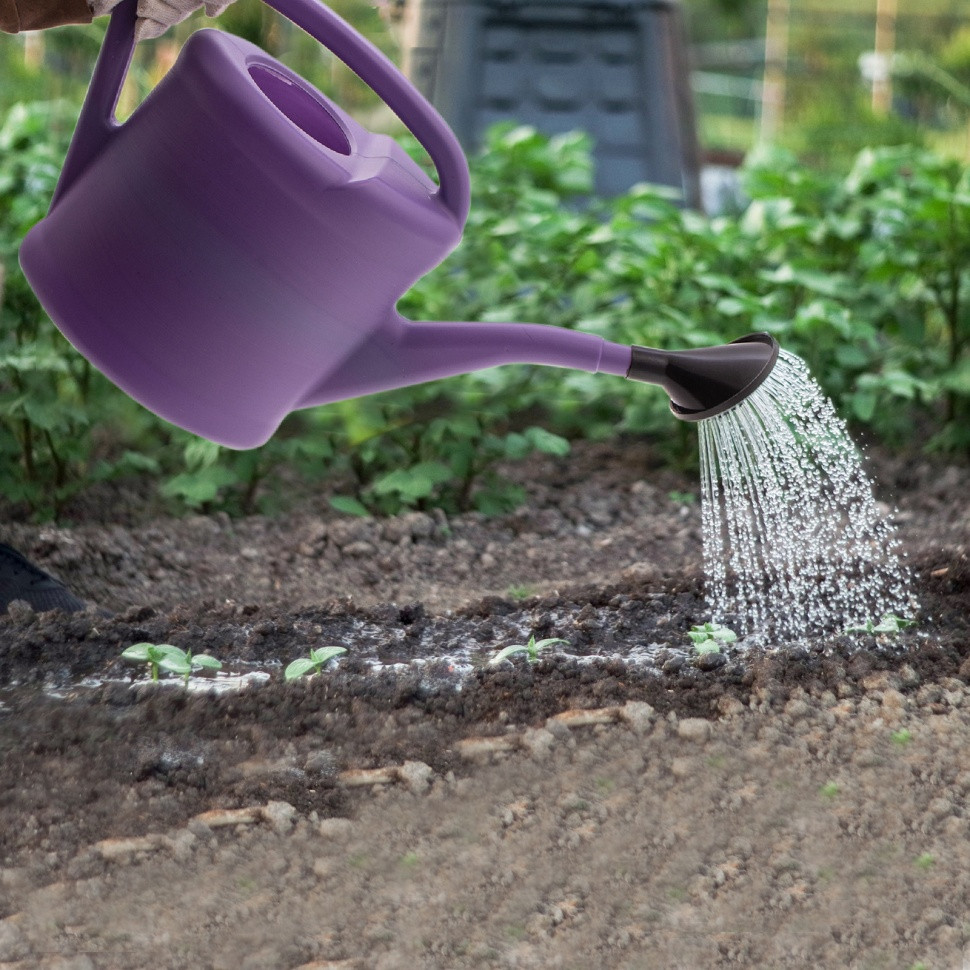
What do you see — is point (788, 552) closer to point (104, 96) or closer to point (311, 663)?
point (311, 663)

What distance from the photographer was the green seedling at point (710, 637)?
164 cm

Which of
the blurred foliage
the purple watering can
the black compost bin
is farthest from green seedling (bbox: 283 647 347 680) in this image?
the black compost bin

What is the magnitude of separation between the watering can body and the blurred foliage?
4.06 feet

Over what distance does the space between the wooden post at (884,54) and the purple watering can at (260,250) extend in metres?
8.09

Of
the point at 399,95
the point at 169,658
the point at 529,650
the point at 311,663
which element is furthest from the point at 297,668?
the point at 399,95

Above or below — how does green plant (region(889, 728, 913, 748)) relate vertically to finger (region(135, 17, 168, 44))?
below

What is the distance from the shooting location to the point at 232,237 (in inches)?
49.6

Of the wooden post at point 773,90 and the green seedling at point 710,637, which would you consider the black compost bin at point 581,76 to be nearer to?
the green seedling at point 710,637

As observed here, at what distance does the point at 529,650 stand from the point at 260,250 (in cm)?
63

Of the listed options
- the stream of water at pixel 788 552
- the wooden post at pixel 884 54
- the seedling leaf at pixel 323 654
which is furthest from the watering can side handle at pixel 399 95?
the wooden post at pixel 884 54

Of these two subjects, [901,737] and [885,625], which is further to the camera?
[885,625]

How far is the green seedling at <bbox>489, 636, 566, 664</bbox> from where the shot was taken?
1.62 metres

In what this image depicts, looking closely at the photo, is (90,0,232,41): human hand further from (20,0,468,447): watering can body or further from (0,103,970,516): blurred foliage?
(0,103,970,516): blurred foliage

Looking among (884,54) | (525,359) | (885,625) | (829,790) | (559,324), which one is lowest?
(884,54)
